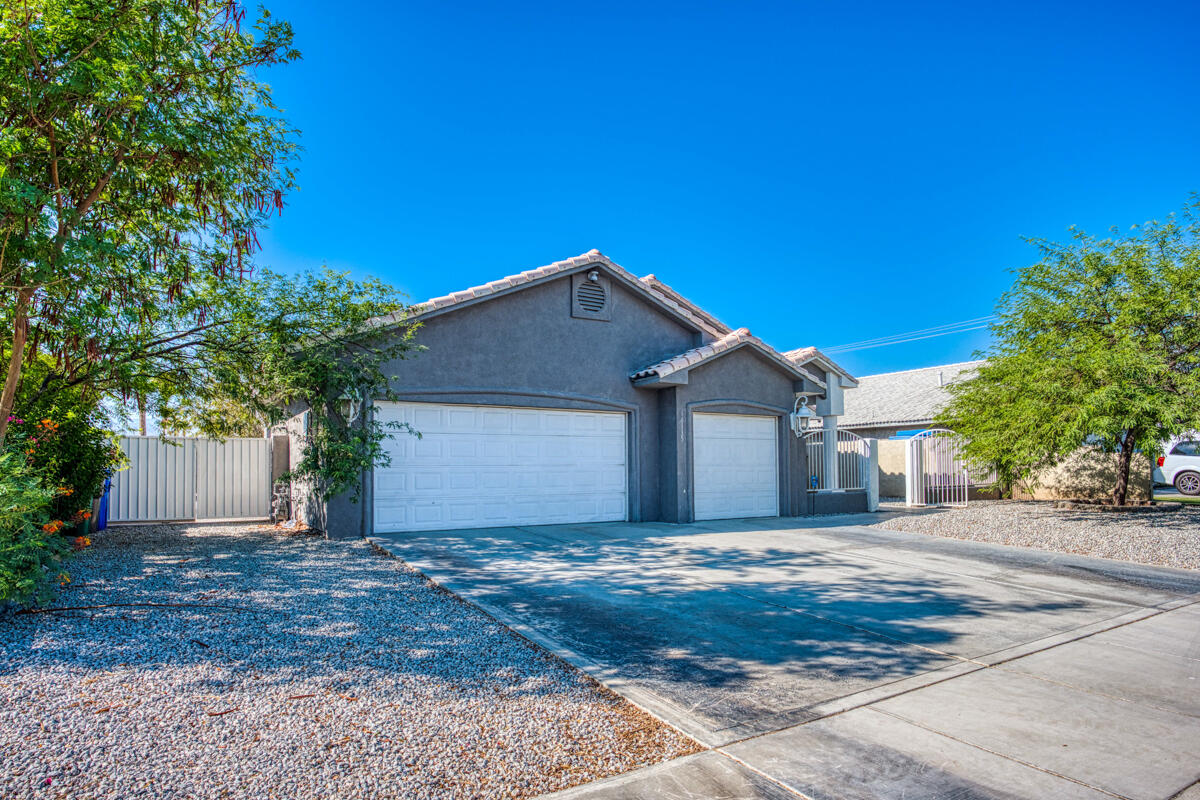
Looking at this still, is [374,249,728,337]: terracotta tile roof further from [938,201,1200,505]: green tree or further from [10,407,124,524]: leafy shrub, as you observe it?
[938,201,1200,505]: green tree

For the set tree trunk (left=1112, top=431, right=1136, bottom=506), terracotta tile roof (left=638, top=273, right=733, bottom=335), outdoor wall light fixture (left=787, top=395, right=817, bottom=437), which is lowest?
tree trunk (left=1112, top=431, right=1136, bottom=506)

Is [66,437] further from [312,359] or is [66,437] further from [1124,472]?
[1124,472]

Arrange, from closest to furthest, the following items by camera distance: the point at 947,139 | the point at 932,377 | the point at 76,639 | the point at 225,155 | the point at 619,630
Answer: the point at 76,639, the point at 619,630, the point at 225,155, the point at 947,139, the point at 932,377

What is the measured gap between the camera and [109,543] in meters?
10.1

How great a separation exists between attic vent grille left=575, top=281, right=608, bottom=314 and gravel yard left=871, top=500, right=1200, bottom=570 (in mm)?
6947

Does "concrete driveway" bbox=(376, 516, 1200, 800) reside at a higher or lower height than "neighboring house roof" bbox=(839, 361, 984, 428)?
lower

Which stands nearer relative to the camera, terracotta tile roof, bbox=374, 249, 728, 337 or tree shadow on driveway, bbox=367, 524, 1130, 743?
tree shadow on driveway, bbox=367, 524, 1130, 743

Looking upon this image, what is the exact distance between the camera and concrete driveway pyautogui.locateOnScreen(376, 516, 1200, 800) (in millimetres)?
3346

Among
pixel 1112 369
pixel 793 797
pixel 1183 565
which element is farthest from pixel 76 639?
pixel 1112 369

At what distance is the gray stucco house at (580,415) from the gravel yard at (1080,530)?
3.03 meters

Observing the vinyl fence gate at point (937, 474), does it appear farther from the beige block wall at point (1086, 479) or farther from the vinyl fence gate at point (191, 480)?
the vinyl fence gate at point (191, 480)

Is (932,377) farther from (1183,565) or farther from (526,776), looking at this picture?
(526,776)

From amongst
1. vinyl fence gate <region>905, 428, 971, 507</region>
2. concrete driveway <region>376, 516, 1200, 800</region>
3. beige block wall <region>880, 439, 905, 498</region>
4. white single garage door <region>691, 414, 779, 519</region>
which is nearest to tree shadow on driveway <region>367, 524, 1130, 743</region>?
concrete driveway <region>376, 516, 1200, 800</region>

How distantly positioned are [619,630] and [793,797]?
2.78 m
